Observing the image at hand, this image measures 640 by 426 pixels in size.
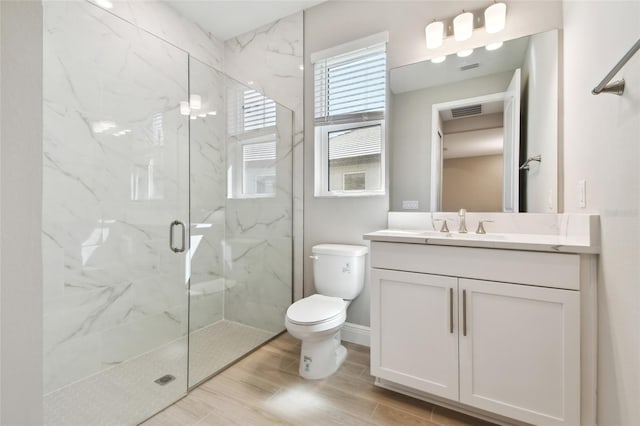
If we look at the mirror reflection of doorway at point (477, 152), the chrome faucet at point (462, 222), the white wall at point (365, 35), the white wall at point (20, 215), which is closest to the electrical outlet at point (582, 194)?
the mirror reflection of doorway at point (477, 152)

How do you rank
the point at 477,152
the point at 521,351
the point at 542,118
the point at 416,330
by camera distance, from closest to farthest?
the point at 521,351, the point at 416,330, the point at 542,118, the point at 477,152

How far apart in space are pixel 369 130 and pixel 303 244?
1075 millimetres

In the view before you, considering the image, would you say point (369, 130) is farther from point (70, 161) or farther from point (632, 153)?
point (70, 161)

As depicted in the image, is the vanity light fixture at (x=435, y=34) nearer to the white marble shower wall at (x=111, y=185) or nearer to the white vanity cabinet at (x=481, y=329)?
the white vanity cabinet at (x=481, y=329)

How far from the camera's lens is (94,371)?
1.78 metres

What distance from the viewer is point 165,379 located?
1711 millimetres

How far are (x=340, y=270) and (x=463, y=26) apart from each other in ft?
5.80

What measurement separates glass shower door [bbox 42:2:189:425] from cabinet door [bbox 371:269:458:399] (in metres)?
1.18

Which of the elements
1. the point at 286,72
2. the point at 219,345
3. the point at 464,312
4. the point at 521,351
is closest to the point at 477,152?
the point at 464,312

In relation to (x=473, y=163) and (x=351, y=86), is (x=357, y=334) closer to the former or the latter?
(x=473, y=163)

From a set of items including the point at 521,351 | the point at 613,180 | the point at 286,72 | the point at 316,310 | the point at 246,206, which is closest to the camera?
the point at 613,180

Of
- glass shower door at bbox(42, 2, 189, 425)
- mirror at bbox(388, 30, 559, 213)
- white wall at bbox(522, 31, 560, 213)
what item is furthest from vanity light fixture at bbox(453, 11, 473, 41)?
glass shower door at bbox(42, 2, 189, 425)

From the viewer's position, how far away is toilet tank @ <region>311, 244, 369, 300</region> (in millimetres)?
2025

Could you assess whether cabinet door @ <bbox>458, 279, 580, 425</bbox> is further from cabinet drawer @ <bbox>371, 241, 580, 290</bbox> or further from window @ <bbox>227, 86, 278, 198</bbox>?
window @ <bbox>227, 86, 278, 198</bbox>
